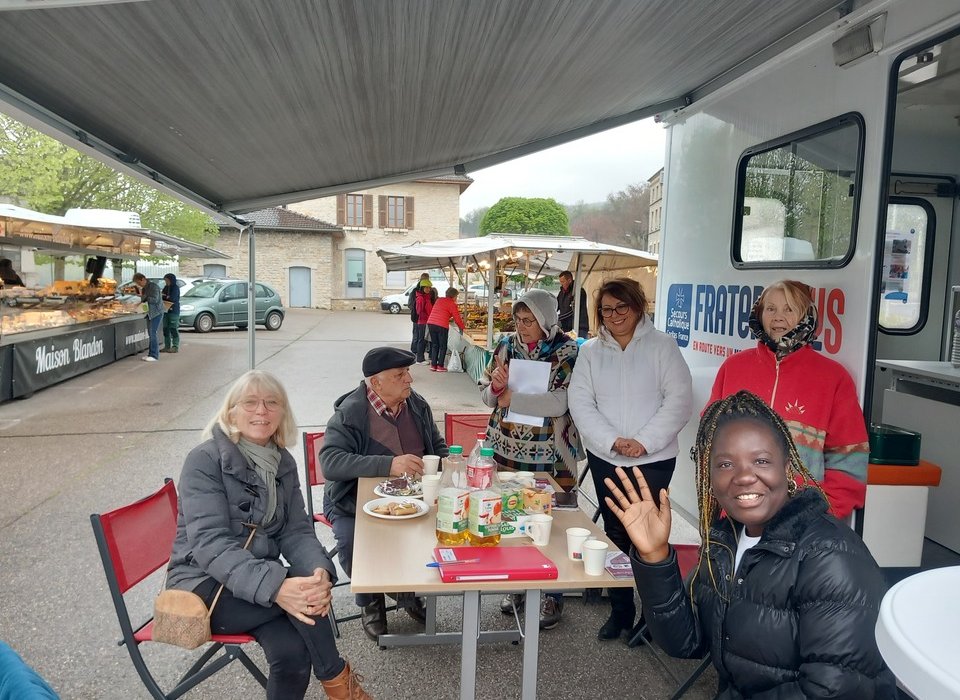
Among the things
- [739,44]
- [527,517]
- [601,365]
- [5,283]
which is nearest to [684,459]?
[601,365]

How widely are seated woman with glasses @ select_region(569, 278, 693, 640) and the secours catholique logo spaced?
9.02m

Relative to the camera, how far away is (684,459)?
185 inches

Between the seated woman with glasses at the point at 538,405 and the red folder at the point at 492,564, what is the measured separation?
1.28 metres

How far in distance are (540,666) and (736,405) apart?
2.05m

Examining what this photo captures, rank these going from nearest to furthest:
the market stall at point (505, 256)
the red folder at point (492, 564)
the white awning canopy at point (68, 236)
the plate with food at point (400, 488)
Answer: the red folder at point (492, 564) → the plate with food at point (400, 488) → the white awning canopy at point (68, 236) → the market stall at point (505, 256)

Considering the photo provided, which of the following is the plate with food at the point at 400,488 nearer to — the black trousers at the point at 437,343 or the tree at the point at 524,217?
the black trousers at the point at 437,343

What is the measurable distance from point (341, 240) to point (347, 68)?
33.8 m

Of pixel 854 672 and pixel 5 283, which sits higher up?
pixel 5 283

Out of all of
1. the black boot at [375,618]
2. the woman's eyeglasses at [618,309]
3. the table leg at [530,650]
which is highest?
the woman's eyeglasses at [618,309]

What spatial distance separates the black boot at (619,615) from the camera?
11.7ft

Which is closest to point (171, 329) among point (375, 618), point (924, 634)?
point (375, 618)

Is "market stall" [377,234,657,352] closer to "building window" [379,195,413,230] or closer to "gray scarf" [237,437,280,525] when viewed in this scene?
"gray scarf" [237,437,280,525]

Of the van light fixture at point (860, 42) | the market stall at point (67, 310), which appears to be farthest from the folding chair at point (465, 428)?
the market stall at point (67, 310)

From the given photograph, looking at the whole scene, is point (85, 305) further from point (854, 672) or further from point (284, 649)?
point (854, 672)
